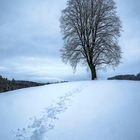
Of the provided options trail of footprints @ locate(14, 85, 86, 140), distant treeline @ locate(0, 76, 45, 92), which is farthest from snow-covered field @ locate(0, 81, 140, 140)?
distant treeline @ locate(0, 76, 45, 92)

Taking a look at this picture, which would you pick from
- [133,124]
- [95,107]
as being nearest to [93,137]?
[133,124]

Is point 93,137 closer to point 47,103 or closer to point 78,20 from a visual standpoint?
point 47,103

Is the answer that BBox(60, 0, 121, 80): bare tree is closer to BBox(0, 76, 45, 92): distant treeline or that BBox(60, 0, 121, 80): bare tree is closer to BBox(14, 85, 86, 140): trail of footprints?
BBox(0, 76, 45, 92): distant treeline

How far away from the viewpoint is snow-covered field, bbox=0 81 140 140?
17.5ft

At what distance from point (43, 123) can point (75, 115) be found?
2.99 ft

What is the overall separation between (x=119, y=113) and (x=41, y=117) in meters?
2.20

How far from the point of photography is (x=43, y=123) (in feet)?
19.7

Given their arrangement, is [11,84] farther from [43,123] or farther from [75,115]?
[75,115]

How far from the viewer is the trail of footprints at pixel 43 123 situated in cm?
555

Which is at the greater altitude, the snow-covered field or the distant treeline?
the distant treeline

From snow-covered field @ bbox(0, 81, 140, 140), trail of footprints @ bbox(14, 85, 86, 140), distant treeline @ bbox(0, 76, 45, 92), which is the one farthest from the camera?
distant treeline @ bbox(0, 76, 45, 92)

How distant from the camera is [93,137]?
5.16m

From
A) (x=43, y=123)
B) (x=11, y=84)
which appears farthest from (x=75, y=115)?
(x=11, y=84)

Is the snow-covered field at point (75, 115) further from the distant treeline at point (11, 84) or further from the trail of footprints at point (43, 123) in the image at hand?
the distant treeline at point (11, 84)
